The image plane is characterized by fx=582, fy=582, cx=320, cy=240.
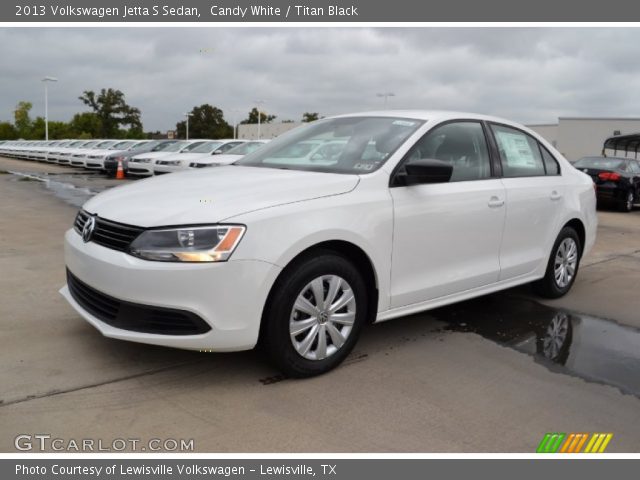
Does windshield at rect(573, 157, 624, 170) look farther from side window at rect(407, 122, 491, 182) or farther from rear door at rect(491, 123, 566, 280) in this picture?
side window at rect(407, 122, 491, 182)

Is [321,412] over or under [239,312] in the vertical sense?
under

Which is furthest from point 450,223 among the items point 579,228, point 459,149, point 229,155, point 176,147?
point 176,147

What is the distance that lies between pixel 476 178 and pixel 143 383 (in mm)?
2668

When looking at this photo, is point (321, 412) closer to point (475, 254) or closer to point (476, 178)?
point (475, 254)

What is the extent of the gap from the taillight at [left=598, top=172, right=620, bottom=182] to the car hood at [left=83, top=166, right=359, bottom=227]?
507 inches

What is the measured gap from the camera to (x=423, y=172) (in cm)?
357

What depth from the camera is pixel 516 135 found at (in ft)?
15.9

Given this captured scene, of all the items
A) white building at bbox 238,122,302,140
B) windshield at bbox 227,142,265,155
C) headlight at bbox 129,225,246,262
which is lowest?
headlight at bbox 129,225,246,262

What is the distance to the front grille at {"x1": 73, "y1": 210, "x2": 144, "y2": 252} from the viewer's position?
3072mm

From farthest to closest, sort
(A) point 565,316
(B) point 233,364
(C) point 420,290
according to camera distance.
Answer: (A) point 565,316, (C) point 420,290, (B) point 233,364

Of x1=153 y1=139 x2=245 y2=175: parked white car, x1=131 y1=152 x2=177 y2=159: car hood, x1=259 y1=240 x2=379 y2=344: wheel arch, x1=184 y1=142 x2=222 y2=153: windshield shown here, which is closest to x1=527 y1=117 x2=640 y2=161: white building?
x1=184 y1=142 x2=222 y2=153: windshield

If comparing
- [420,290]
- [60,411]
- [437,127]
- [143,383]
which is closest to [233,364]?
[143,383]

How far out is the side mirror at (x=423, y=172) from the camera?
3.55 meters

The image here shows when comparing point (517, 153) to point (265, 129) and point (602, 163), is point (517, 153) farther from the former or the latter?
point (265, 129)
